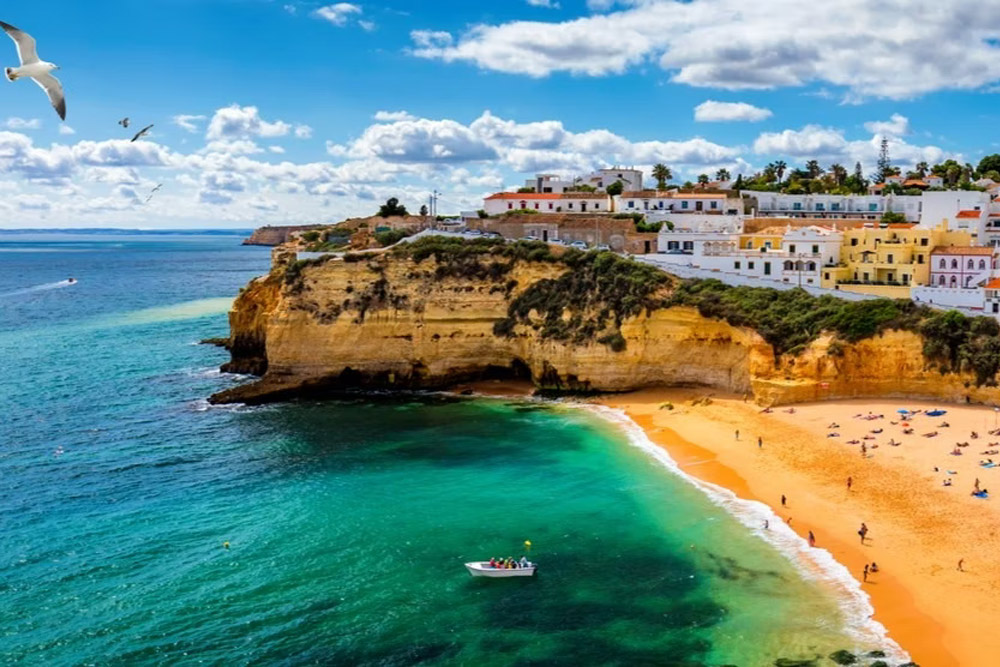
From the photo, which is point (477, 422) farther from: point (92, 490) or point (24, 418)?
point (24, 418)

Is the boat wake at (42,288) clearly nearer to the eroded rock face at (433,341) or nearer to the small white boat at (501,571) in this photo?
the eroded rock face at (433,341)

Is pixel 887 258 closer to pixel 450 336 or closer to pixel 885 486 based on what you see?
pixel 885 486

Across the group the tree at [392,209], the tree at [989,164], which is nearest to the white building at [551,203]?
the tree at [392,209]

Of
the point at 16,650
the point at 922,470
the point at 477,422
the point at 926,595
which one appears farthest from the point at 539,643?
the point at 477,422

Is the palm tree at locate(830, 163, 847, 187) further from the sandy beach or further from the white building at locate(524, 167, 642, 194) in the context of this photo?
the sandy beach

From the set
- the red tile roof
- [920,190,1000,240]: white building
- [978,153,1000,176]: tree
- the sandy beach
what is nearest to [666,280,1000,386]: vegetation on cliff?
the sandy beach

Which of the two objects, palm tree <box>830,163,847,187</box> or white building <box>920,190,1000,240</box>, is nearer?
white building <box>920,190,1000,240</box>

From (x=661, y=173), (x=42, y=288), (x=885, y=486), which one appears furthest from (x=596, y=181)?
(x=42, y=288)
